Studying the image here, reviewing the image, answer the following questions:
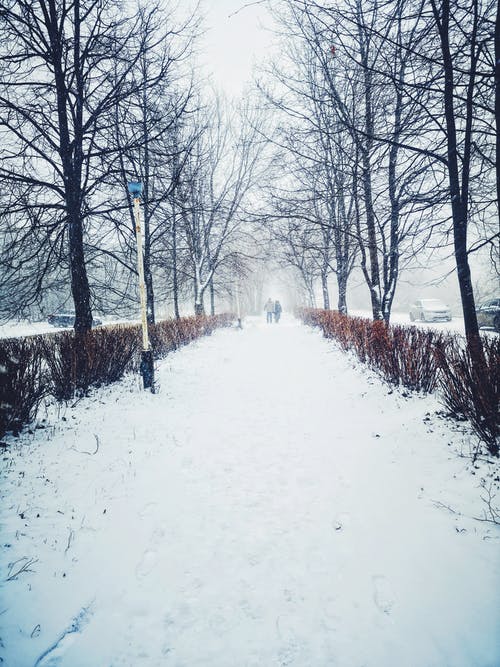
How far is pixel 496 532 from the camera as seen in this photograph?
215 centimetres

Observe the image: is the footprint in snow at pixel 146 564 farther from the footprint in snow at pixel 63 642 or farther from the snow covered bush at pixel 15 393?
the snow covered bush at pixel 15 393

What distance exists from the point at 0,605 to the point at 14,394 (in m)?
2.38

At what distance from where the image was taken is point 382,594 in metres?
1.86

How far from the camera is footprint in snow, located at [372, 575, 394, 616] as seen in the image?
5.84 ft

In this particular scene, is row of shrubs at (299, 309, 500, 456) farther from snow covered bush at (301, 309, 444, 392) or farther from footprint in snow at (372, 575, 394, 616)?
footprint in snow at (372, 575, 394, 616)

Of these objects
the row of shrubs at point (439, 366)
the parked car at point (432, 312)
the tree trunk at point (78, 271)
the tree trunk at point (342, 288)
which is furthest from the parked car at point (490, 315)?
the tree trunk at point (78, 271)

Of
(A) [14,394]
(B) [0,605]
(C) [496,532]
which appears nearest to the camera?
(B) [0,605]

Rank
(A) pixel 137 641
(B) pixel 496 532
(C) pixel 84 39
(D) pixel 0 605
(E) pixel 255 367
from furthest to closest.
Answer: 1. (E) pixel 255 367
2. (C) pixel 84 39
3. (B) pixel 496 532
4. (D) pixel 0 605
5. (A) pixel 137 641

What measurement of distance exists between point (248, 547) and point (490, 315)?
17085 mm

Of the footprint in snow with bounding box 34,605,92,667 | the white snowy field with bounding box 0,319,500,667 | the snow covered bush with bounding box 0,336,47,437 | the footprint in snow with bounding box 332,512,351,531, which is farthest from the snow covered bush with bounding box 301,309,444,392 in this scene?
the snow covered bush with bounding box 0,336,47,437

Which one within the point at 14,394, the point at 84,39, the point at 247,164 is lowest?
the point at 14,394

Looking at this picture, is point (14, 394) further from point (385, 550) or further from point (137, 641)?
point (385, 550)

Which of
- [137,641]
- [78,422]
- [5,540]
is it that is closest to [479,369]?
[137,641]

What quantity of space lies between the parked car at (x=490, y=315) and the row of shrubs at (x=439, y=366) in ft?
32.3
